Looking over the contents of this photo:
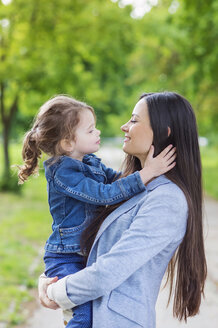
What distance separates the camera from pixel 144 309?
183 cm

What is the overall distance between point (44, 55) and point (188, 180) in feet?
35.3

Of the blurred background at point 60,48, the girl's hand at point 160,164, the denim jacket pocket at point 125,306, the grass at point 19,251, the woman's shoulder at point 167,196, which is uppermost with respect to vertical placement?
the blurred background at point 60,48

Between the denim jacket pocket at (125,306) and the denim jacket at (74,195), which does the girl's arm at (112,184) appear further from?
the denim jacket pocket at (125,306)

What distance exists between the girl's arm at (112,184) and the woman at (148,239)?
0.12 ft

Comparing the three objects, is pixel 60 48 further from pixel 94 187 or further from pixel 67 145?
pixel 94 187

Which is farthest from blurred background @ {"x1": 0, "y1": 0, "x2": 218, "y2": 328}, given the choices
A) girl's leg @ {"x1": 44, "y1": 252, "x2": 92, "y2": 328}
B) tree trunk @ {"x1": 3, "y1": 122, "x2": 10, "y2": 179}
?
girl's leg @ {"x1": 44, "y1": 252, "x2": 92, "y2": 328}

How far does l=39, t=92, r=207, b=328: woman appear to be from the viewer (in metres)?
→ 1.75

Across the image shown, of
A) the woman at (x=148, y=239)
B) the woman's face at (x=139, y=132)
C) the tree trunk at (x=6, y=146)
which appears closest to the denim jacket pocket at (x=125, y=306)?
the woman at (x=148, y=239)

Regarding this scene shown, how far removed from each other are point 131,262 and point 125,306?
20 centimetres

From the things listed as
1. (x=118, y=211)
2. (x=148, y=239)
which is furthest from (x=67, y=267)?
(x=148, y=239)

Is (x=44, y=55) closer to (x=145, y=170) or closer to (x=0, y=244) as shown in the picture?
(x=0, y=244)

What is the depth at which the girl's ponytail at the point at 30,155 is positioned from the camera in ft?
7.50

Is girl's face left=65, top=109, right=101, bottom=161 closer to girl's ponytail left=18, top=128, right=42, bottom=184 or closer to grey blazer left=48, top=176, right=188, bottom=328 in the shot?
girl's ponytail left=18, top=128, right=42, bottom=184

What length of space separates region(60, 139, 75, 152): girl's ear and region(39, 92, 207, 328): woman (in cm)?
28
